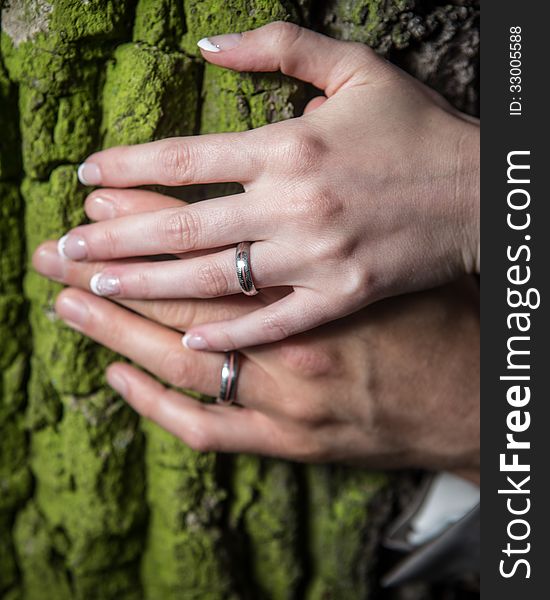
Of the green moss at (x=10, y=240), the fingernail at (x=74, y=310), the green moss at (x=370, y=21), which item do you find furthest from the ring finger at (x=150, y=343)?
the green moss at (x=370, y=21)

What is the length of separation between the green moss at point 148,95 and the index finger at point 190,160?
4 centimetres

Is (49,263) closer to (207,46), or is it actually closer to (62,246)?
(62,246)

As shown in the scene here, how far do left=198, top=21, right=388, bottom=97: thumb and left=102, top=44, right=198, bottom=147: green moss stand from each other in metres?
0.07

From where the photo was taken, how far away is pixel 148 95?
883mm

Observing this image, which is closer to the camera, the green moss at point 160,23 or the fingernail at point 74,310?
the green moss at point 160,23

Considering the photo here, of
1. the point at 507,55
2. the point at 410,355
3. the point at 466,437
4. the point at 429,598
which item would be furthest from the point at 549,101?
the point at 429,598

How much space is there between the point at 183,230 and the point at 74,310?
0.26 metres

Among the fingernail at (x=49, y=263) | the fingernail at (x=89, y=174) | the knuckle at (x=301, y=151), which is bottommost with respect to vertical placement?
the fingernail at (x=49, y=263)

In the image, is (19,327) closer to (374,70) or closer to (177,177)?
(177,177)

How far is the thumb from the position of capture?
82 cm

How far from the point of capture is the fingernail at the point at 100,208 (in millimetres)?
913

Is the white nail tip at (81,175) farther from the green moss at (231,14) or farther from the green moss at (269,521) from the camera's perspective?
the green moss at (269,521)

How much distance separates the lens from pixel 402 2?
→ 890 mm

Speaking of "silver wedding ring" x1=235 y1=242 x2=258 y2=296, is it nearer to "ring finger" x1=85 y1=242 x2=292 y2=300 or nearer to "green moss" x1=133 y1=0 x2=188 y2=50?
"ring finger" x1=85 y1=242 x2=292 y2=300
